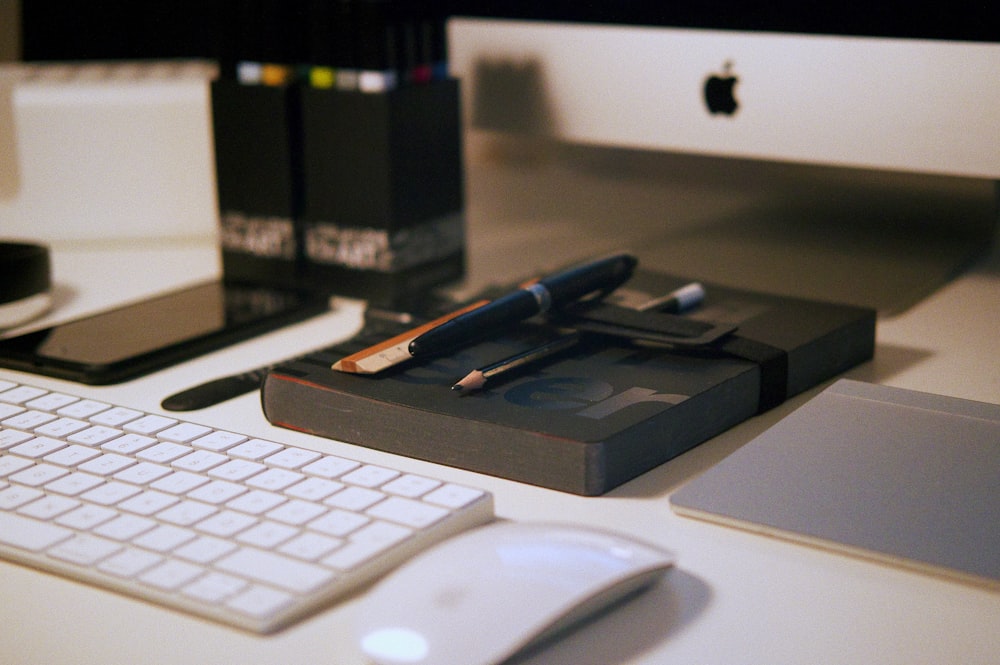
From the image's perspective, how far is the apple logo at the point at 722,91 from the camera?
2.53 feet

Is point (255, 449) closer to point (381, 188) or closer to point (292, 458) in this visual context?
point (292, 458)

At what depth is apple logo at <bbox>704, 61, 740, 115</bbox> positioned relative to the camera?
772 millimetres

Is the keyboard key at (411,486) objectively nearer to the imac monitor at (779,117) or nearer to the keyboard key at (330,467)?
the keyboard key at (330,467)

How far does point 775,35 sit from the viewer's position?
2.48ft

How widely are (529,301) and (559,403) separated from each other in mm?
106

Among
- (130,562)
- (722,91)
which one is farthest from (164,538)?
(722,91)

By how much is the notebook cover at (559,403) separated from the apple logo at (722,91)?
0.21 m

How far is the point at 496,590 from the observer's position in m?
0.37

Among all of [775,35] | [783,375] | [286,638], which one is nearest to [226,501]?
[286,638]

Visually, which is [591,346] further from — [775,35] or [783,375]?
[775,35]

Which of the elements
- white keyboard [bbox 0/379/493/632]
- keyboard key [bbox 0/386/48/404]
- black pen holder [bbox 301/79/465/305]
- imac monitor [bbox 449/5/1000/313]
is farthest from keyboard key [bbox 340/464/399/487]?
imac monitor [bbox 449/5/1000/313]

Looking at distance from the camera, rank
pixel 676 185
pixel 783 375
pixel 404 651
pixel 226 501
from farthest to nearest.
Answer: pixel 676 185
pixel 783 375
pixel 226 501
pixel 404 651

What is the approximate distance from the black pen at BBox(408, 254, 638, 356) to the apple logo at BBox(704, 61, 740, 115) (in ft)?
0.58

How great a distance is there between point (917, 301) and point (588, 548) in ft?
1.63
